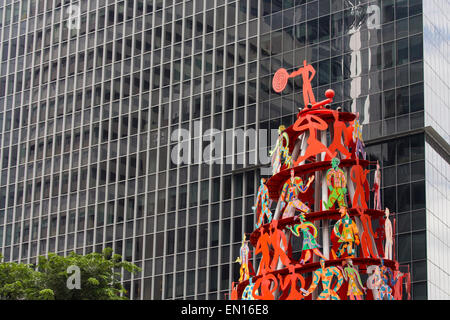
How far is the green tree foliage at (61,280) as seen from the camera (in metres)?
49.1

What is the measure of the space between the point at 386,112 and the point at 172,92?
21981 mm

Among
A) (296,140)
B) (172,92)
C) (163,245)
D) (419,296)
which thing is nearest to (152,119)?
(172,92)

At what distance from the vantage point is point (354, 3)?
82.4 meters

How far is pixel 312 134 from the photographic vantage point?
39.2m

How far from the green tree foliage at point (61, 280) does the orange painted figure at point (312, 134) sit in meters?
13.8

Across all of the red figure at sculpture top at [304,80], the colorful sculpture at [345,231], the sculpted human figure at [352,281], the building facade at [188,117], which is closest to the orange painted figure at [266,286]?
the colorful sculpture at [345,231]

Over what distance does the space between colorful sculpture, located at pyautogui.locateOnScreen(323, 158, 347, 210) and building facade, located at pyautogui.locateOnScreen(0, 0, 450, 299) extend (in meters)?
35.6

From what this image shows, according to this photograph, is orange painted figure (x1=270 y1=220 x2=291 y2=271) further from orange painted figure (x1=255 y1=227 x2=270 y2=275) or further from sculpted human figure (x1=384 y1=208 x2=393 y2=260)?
sculpted human figure (x1=384 y1=208 x2=393 y2=260)

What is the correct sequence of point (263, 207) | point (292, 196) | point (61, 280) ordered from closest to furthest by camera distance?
point (292, 196), point (263, 207), point (61, 280)

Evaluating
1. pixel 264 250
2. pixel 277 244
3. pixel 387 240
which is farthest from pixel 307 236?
pixel 387 240

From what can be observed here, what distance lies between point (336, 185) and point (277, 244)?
9.79ft

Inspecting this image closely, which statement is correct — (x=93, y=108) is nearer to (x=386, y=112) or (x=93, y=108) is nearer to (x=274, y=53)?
(x=274, y=53)

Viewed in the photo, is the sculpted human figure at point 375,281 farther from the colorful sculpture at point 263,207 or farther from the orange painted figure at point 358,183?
the colorful sculpture at point 263,207

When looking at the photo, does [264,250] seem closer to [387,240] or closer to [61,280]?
[387,240]
